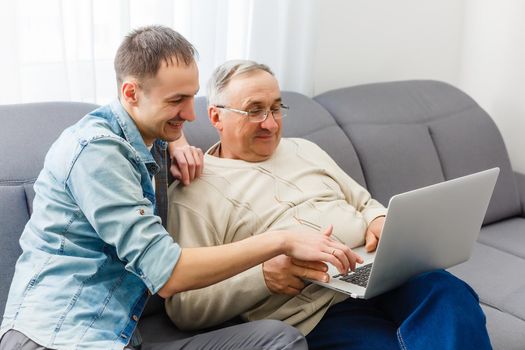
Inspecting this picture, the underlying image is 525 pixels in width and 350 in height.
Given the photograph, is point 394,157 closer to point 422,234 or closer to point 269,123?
point 269,123

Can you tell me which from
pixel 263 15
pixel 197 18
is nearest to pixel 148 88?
pixel 197 18

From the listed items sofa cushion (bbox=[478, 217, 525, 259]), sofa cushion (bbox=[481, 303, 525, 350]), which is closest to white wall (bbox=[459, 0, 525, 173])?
sofa cushion (bbox=[478, 217, 525, 259])

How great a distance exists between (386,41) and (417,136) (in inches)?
23.9

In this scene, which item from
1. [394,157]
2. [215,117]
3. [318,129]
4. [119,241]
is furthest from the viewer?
[394,157]

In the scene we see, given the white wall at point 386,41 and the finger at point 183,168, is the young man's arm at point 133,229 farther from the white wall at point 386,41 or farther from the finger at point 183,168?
the white wall at point 386,41

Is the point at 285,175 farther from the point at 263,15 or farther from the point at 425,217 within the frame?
the point at 263,15

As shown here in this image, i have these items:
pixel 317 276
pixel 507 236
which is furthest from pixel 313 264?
pixel 507 236

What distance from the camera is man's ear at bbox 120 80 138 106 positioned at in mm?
1498

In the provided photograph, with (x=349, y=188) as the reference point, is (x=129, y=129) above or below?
above

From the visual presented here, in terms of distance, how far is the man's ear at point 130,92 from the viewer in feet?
4.91

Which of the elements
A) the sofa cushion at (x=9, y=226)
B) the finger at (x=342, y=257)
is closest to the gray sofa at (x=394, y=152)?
the sofa cushion at (x=9, y=226)

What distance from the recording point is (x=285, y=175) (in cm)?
197

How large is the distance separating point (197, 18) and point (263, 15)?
A: 10.7 inches

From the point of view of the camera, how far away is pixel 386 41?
2982mm
